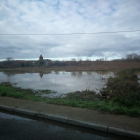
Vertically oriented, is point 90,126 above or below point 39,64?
below

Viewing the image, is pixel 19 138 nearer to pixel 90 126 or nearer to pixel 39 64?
pixel 90 126

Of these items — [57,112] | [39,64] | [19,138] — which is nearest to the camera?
[19,138]

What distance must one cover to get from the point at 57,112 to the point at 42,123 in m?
0.92

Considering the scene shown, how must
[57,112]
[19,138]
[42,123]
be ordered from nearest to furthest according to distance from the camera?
[19,138] < [42,123] < [57,112]

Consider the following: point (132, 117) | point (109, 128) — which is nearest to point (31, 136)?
point (109, 128)

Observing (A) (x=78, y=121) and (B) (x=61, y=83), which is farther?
(B) (x=61, y=83)

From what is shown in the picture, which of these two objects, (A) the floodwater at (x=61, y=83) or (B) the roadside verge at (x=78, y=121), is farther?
(A) the floodwater at (x=61, y=83)

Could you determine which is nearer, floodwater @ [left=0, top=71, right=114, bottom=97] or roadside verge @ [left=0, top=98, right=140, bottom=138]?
roadside verge @ [left=0, top=98, right=140, bottom=138]

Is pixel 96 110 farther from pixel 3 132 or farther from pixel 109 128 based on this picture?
pixel 3 132

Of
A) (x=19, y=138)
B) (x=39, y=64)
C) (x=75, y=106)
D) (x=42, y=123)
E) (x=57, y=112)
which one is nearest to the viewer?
(x=19, y=138)

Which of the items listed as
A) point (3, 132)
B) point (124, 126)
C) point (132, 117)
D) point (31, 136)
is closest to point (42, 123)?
point (31, 136)

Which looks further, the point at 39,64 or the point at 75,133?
the point at 39,64

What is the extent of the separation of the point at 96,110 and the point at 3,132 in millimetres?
3773

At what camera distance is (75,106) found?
21.1 feet
